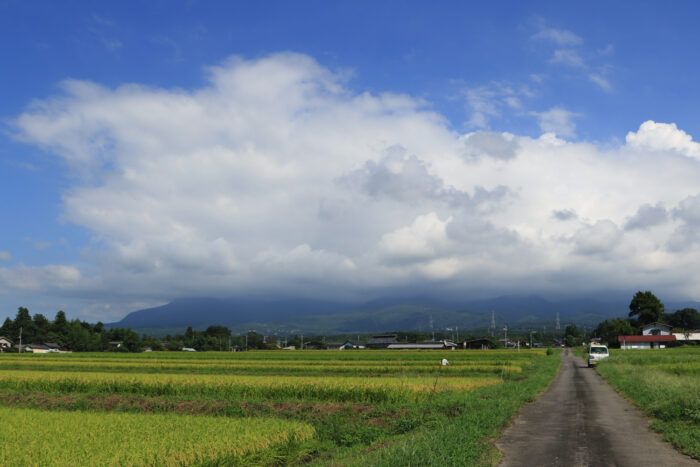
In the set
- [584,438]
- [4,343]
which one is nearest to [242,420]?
[584,438]

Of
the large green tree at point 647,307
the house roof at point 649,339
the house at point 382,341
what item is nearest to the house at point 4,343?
the house at point 382,341

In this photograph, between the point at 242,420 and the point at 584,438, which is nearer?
the point at 584,438

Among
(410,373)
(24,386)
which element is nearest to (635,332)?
(410,373)

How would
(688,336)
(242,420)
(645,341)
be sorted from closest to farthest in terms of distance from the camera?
(242,420) < (645,341) < (688,336)

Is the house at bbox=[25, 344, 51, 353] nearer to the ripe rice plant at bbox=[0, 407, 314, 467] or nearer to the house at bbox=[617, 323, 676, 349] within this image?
the ripe rice plant at bbox=[0, 407, 314, 467]

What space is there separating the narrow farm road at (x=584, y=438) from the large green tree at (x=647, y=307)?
477 feet

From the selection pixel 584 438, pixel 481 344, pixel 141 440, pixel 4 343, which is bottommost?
pixel 481 344

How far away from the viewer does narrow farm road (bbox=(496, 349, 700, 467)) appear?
13.2 meters

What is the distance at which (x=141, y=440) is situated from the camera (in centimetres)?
1448

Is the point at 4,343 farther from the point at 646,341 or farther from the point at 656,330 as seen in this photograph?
the point at 656,330

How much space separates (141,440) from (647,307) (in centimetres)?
16683

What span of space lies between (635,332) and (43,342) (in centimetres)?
17815

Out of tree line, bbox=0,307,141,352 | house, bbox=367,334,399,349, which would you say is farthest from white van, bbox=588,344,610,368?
house, bbox=367,334,399,349

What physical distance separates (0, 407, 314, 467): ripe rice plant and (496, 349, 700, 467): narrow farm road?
689cm
